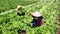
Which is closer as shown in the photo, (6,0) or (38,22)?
(38,22)

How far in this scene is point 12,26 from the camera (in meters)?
7.85

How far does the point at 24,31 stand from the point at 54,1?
8.24 metres

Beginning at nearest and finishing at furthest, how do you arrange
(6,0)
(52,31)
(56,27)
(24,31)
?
(24,31), (52,31), (56,27), (6,0)

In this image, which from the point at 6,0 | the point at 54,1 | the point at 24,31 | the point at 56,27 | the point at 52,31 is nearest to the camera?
the point at 24,31

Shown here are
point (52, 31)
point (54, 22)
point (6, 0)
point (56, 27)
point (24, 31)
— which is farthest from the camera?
point (6, 0)

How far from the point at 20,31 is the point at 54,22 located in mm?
2307

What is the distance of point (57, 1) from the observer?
15.2 m

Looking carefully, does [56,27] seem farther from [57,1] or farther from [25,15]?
[57,1]

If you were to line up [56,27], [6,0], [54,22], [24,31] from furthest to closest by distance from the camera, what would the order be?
[6,0] → [54,22] → [56,27] → [24,31]

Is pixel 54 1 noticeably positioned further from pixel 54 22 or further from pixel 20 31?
pixel 20 31

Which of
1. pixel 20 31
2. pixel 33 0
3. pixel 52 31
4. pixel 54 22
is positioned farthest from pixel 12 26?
pixel 33 0

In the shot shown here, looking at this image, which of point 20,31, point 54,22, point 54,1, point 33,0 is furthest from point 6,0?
point 20,31

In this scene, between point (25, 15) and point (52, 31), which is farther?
point (25, 15)

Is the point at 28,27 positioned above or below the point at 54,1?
above
